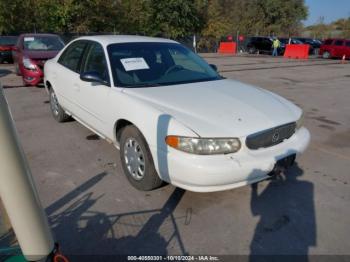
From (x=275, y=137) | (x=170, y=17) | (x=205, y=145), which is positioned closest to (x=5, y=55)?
(x=205, y=145)

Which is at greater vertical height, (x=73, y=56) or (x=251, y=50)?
(x=73, y=56)

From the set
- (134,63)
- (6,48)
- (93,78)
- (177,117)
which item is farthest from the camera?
(6,48)

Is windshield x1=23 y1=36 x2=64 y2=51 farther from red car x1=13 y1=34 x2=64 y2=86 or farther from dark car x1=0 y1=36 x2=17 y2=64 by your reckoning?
dark car x1=0 y1=36 x2=17 y2=64

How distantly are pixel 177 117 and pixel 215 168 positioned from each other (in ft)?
1.92

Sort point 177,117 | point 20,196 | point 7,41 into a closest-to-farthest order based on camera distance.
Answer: point 20,196, point 177,117, point 7,41

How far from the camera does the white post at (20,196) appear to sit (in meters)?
1.12

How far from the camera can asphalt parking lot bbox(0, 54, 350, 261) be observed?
2.54 metres

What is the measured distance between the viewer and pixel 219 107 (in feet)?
10.1

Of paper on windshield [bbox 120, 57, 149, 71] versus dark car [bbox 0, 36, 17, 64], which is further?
dark car [bbox 0, 36, 17, 64]

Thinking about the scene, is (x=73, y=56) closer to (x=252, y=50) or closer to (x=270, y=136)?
(x=270, y=136)

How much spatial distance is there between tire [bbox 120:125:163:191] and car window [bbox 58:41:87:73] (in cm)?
172

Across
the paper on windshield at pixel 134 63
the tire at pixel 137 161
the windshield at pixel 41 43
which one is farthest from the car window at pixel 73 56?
the windshield at pixel 41 43

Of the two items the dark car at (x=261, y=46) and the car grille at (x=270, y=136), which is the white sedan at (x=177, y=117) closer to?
the car grille at (x=270, y=136)

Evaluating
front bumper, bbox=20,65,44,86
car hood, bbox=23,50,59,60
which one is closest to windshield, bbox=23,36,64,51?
car hood, bbox=23,50,59,60
